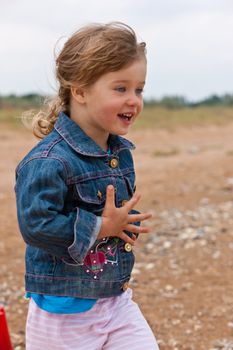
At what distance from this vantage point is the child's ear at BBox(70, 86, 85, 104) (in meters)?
2.99

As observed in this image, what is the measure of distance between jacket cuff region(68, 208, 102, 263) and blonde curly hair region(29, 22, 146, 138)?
1.85ft

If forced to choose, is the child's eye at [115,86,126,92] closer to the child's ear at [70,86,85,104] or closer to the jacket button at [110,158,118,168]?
the child's ear at [70,86,85,104]

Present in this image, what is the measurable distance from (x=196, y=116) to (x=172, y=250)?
28705 mm

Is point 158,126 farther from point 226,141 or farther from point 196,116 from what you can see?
point 196,116

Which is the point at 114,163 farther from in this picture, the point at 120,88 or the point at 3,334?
the point at 3,334

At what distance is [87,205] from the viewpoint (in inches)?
114

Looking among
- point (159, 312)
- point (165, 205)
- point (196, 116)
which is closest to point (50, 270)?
point (159, 312)

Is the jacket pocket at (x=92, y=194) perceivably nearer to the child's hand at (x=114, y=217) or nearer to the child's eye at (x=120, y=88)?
the child's hand at (x=114, y=217)

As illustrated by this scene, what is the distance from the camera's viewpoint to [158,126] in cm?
2812

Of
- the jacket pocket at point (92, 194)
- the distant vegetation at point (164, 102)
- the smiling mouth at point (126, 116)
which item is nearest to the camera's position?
the jacket pocket at point (92, 194)

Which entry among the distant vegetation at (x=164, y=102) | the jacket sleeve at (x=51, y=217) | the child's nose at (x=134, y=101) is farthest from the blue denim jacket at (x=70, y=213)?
the distant vegetation at (x=164, y=102)

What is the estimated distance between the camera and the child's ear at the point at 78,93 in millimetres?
2986

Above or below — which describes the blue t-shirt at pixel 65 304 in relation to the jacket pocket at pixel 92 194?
below

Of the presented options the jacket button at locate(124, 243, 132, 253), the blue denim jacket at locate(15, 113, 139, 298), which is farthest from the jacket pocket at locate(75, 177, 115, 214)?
the jacket button at locate(124, 243, 132, 253)
